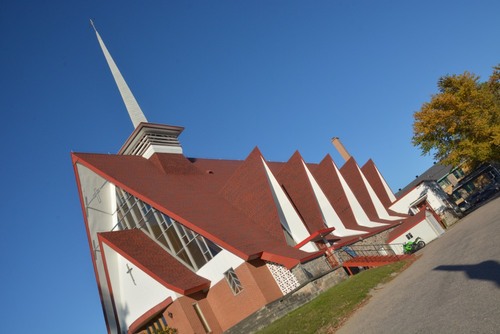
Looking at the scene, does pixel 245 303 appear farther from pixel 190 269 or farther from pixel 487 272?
pixel 487 272

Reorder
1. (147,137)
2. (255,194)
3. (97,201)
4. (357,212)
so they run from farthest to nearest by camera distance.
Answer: (357,212), (147,137), (97,201), (255,194)

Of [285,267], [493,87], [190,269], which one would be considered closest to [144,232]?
[190,269]

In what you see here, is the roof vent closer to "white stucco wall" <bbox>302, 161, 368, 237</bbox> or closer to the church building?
the church building

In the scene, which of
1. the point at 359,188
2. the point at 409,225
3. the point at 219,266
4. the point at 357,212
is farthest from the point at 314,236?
the point at 359,188

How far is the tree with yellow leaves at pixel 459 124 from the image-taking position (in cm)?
2638

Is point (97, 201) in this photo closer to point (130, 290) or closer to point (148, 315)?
point (130, 290)

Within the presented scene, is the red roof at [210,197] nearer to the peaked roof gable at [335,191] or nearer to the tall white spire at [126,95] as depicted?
the tall white spire at [126,95]

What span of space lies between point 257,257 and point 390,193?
27.9 metres

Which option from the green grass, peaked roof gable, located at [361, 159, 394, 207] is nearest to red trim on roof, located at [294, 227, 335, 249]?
the green grass

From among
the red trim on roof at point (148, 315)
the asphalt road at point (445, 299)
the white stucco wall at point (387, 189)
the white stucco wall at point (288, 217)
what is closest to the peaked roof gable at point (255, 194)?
the white stucco wall at point (288, 217)

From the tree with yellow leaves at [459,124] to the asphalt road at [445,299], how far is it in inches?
631

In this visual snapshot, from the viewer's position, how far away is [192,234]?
18.7 metres

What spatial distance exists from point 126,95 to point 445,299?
2703cm

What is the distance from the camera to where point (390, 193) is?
4050 centimetres
